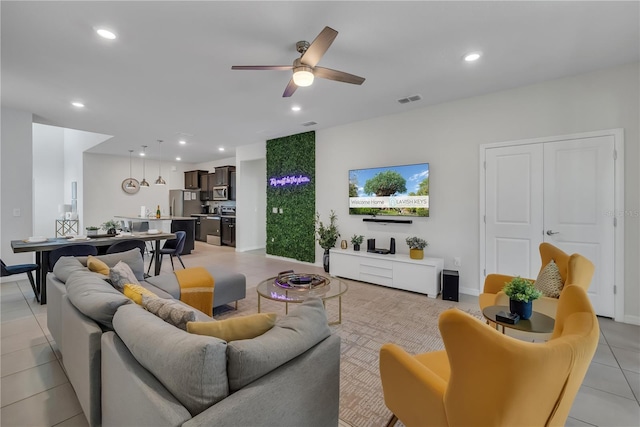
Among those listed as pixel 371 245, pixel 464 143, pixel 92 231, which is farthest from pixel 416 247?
pixel 92 231

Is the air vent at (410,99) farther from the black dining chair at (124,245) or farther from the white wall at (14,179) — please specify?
the white wall at (14,179)

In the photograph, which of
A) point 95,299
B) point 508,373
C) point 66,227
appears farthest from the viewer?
point 66,227

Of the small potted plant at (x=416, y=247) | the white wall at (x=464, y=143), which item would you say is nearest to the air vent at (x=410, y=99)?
the white wall at (x=464, y=143)

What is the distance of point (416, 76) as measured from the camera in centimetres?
335

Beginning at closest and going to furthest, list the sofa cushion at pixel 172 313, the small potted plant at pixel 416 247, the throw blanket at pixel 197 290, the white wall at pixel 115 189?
the sofa cushion at pixel 172 313, the throw blanket at pixel 197 290, the small potted plant at pixel 416 247, the white wall at pixel 115 189

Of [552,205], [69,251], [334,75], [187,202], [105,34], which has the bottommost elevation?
[69,251]

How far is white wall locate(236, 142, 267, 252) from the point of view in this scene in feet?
24.4

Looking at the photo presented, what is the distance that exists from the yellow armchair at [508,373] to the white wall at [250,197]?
6639 millimetres

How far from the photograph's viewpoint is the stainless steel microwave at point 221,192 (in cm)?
884

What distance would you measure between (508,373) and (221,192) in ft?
29.5

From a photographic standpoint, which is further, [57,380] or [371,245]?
[371,245]

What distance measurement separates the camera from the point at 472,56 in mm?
2885

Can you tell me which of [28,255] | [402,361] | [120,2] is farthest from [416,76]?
[28,255]

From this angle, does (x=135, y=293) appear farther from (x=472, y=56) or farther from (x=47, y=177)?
(x=47, y=177)
